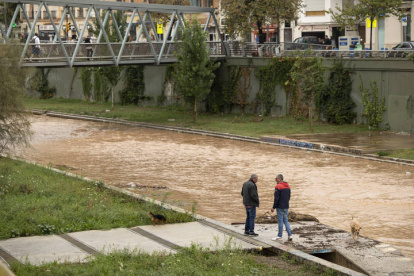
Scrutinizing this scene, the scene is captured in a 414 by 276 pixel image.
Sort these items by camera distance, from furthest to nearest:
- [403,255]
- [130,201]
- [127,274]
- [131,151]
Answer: [131,151] < [130,201] < [403,255] < [127,274]

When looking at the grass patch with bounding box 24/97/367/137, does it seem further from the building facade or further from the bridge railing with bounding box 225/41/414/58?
the building facade

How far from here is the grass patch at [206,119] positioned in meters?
38.8

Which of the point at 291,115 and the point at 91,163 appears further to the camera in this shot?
the point at 291,115

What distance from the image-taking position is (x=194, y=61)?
43.6 m

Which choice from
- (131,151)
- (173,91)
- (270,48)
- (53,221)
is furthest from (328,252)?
(173,91)

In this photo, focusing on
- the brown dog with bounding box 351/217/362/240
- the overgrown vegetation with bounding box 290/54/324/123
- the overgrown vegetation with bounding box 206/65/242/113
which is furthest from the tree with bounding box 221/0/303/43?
the brown dog with bounding box 351/217/362/240

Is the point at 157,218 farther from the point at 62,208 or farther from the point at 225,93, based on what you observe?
the point at 225,93

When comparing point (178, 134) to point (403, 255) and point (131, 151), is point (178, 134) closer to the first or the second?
point (131, 151)

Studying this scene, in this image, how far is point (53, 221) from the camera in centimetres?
1600

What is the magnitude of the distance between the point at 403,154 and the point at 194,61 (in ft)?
58.1

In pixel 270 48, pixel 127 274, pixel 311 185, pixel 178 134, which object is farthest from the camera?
pixel 270 48

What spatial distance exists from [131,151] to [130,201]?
571 inches

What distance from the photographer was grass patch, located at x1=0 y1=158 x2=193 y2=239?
15779 millimetres

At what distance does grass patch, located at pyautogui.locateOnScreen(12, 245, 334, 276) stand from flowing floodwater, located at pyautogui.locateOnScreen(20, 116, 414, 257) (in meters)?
3.85
